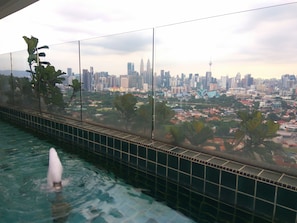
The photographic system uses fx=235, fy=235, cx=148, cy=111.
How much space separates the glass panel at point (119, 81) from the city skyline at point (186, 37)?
2cm

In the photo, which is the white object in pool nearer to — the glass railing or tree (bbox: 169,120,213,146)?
the glass railing

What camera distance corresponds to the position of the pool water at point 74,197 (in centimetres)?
186

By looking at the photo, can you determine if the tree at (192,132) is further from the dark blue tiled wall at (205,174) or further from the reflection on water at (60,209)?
the reflection on water at (60,209)

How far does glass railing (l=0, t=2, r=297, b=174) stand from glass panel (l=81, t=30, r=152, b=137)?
0.05 feet

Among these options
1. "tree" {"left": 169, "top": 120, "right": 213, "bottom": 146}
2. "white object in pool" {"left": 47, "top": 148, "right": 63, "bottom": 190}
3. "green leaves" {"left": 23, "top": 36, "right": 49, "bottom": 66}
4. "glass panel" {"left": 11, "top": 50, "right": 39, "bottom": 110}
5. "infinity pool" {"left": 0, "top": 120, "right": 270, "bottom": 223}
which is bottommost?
"infinity pool" {"left": 0, "top": 120, "right": 270, "bottom": 223}

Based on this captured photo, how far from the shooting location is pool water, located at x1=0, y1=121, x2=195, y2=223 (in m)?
1.86

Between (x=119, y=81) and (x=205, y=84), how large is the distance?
1470mm

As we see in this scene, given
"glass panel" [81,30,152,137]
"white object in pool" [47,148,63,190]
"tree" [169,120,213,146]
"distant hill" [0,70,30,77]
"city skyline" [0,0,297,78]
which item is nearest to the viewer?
"city skyline" [0,0,297,78]

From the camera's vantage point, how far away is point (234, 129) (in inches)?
96.3

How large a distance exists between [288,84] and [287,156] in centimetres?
64

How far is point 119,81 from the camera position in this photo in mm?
3615

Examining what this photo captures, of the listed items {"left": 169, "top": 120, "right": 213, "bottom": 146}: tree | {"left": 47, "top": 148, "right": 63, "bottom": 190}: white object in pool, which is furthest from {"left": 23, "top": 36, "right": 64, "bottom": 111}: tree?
{"left": 169, "top": 120, "right": 213, "bottom": 146}: tree

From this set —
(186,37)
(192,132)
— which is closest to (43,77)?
(186,37)

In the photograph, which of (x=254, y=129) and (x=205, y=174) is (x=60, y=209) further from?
(x=254, y=129)
